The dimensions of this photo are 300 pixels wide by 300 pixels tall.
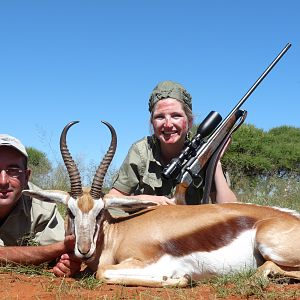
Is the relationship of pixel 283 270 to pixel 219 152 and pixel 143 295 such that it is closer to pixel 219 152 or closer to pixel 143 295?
pixel 143 295

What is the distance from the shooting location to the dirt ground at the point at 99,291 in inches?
136

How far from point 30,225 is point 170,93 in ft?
5.99

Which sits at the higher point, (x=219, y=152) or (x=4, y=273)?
(x=219, y=152)

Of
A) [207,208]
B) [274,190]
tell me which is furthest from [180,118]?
[274,190]

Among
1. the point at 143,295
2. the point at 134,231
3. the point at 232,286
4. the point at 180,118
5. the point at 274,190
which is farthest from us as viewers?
the point at 274,190

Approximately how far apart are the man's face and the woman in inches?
40.7

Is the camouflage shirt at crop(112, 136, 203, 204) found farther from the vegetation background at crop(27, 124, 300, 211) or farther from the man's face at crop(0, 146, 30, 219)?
the vegetation background at crop(27, 124, 300, 211)

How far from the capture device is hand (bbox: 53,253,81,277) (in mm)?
4195

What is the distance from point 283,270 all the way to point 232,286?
0.55m

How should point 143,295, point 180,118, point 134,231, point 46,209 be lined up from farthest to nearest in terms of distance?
point 180,118
point 46,209
point 134,231
point 143,295

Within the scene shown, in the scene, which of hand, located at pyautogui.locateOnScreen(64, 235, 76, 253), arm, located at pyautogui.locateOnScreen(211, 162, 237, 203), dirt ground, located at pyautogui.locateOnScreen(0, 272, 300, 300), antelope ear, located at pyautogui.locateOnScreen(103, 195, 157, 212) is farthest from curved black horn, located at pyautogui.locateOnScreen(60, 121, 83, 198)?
arm, located at pyautogui.locateOnScreen(211, 162, 237, 203)

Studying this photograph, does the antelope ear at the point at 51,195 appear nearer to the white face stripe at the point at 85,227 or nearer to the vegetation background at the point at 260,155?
the white face stripe at the point at 85,227

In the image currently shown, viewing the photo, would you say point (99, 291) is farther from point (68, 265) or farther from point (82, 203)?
point (82, 203)

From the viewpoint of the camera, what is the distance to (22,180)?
181 inches
